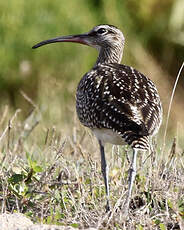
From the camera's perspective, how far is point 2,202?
16.4 feet

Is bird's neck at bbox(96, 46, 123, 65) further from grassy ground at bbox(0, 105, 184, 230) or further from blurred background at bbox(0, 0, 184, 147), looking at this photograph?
blurred background at bbox(0, 0, 184, 147)

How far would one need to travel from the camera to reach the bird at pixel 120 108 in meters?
5.00

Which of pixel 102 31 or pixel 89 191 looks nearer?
pixel 89 191

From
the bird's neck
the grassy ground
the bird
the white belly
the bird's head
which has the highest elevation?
the bird's head

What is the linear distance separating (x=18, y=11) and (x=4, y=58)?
3.17 ft

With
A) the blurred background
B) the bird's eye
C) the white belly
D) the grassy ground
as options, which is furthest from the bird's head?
the blurred background

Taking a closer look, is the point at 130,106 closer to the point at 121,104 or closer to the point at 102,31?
the point at 121,104

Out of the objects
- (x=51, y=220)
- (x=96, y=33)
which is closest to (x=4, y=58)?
(x=96, y=33)

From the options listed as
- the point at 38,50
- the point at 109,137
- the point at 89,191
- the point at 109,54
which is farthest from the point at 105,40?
the point at 38,50

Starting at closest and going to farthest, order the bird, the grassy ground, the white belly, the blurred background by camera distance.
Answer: the grassy ground, the bird, the white belly, the blurred background

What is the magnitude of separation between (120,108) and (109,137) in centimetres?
40

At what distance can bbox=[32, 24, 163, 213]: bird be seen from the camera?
16.4ft

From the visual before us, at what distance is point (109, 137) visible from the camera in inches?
217

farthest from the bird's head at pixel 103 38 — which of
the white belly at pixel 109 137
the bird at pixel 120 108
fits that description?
the white belly at pixel 109 137
